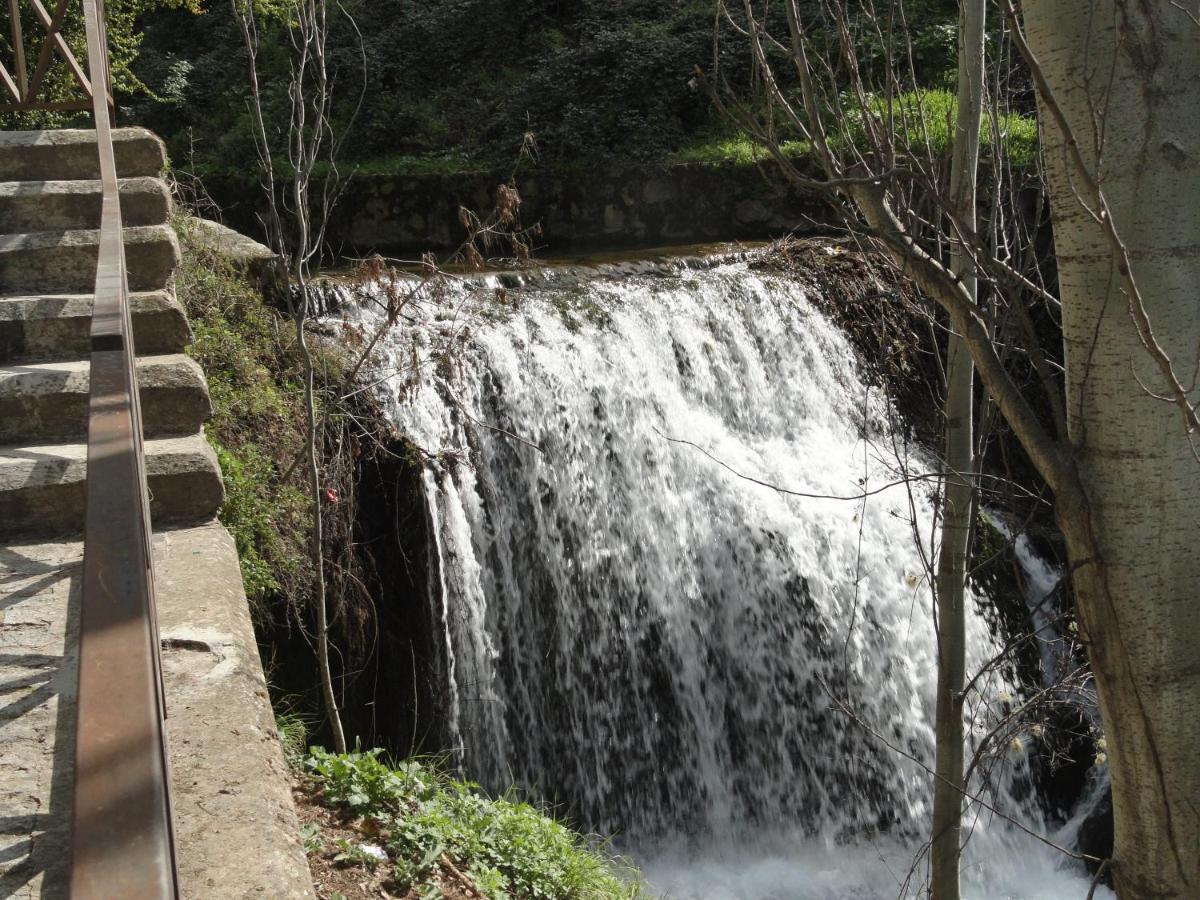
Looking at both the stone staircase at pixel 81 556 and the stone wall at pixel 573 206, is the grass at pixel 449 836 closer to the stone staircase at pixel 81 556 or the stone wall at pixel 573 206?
the stone staircase at pixel 81 556

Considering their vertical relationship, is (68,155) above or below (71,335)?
above

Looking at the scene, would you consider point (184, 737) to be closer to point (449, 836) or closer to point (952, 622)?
point (449, 836)

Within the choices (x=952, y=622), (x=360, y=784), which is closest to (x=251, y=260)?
(x=360, y=784)

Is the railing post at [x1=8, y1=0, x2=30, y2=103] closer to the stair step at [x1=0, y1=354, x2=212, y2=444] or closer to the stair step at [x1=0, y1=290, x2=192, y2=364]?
the stair step at [x1=0, y1=290, x2=192, y2=364]

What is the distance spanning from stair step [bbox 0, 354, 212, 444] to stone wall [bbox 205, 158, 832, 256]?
8069 mm

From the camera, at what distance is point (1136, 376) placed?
198 cm

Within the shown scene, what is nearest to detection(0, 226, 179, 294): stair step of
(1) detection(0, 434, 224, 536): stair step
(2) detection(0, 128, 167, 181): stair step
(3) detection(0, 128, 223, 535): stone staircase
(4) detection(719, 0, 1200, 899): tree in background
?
(3) detection(0, 128, 223, 535): stone staircase

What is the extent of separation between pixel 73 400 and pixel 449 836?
2.11m

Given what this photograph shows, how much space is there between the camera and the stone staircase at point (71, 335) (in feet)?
12.4

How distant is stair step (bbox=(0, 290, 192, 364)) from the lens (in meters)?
4.48

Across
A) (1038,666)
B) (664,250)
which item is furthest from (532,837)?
(664,250)

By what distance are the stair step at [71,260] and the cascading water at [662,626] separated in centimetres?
155

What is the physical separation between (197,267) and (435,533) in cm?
198

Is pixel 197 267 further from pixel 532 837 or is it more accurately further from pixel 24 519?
pixel 532 837
